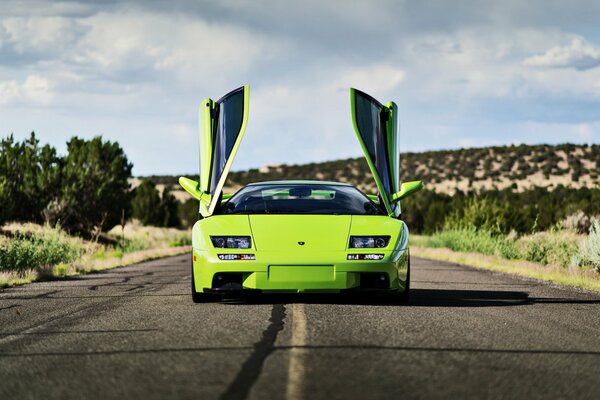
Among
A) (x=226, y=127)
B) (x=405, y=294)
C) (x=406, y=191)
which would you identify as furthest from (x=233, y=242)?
(x=406, y=191)

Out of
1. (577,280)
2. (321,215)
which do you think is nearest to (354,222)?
(321,215)

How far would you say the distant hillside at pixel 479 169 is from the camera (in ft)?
272

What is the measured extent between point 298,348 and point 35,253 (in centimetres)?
1380

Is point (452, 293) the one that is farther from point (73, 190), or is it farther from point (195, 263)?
point (73, 190)

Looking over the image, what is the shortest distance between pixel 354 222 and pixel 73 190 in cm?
2751

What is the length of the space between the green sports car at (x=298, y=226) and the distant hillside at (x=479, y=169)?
67.6m

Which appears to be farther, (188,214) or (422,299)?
(188,214)

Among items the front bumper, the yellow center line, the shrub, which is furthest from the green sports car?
the shrub

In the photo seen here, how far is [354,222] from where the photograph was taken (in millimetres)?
9883

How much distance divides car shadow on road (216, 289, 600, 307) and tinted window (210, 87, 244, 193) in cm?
157

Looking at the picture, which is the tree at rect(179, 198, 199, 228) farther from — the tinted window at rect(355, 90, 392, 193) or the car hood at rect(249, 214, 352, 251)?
the car hood at rect(249, 214, 352, 251)

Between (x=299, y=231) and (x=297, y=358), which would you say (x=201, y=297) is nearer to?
(x=299, y=231)

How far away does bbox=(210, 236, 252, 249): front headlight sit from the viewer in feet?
31.4

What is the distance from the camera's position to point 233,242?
378 inches
